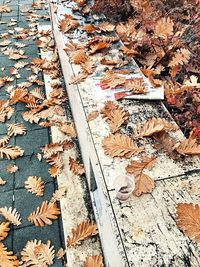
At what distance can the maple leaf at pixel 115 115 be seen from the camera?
7.62 feet

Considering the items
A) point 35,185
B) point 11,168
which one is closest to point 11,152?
point 11,168

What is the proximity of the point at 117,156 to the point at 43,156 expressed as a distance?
4.34 feet

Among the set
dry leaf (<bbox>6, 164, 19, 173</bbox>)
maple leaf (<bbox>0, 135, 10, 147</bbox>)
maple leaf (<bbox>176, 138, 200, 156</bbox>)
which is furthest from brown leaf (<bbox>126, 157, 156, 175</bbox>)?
maple leaf (<bbox>0, 135, 10, 147</bbox>)

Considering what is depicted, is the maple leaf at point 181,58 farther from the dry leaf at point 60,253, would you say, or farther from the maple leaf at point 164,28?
the dry leaf at point 60,253

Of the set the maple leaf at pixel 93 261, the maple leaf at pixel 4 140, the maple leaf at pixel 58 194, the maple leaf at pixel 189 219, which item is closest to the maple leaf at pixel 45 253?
the maple leaf at pixel 93 261

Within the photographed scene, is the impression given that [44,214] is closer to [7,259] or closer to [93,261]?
[7,259]

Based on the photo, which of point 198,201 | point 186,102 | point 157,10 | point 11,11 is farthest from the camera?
point 11,11

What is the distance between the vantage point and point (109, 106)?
249 centimetres

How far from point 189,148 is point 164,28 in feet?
5.23

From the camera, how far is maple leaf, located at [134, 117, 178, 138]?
2199mm

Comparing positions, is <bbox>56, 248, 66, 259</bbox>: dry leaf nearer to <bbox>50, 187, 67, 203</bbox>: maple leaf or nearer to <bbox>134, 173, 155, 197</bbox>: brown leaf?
<bbox>50, 187, 67, 203</bbox>: maple leaf

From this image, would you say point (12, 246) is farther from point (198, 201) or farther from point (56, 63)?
point (56, 63)

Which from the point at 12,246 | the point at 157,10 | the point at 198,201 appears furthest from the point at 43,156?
the point at 157,10

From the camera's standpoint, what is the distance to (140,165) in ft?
6.50
